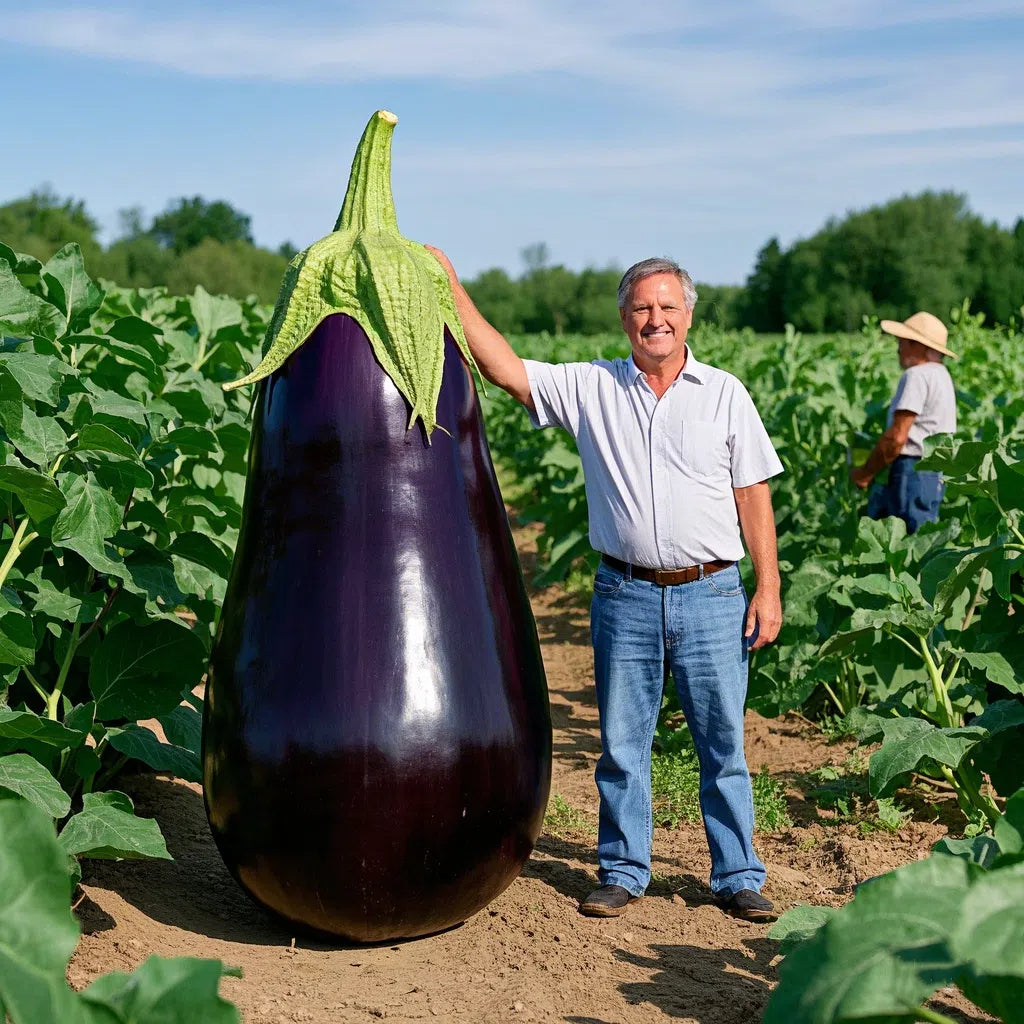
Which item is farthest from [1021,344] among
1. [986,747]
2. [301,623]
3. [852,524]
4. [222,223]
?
[222,223]

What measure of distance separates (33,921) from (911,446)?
6751mm

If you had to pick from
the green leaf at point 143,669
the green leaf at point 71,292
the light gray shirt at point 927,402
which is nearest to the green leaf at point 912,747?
the green leaf at point 143,669

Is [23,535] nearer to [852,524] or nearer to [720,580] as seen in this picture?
[720,580]

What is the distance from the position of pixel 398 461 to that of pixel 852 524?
3.68 metres

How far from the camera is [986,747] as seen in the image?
11.6 feet

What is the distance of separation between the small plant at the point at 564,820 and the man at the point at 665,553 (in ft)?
2.23

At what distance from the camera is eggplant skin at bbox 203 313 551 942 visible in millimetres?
2947

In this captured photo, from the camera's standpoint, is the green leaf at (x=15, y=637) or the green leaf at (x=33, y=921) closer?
the green leaf at (x=33, y=921)

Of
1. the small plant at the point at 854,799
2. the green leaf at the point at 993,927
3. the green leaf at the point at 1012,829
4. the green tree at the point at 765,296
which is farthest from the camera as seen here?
the green tree at the point at 765,296

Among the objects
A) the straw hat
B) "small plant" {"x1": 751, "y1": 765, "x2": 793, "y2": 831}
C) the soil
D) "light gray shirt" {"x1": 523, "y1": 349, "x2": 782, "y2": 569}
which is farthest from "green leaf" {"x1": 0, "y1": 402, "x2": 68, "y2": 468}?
the straw hat

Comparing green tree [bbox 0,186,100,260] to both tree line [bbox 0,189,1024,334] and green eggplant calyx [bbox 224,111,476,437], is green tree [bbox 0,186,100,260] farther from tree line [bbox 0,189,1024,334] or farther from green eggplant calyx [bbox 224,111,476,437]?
green eggplant calyx [bbox 224,111,476,437]

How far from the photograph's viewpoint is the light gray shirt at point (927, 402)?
7562 mm

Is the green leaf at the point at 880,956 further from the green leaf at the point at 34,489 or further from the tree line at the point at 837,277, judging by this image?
the tree line at the point at 837,277

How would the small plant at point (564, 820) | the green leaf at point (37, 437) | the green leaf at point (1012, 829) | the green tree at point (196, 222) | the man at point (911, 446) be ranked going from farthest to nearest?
the green tree at point (196, 222)
the man at point (911, 446)
the small plant at point (564, 820)
the green leaf at point (37, 437)
the green leaf at point (1012, 829)
